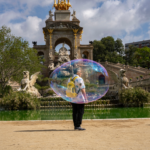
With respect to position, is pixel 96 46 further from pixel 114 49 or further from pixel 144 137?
pixel 144 137

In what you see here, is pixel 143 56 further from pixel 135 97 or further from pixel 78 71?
pixel 78 71

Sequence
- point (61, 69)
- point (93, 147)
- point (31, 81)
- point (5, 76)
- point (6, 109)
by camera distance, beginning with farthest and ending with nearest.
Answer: point (5, 76)
point (31, 81)
point (6, 109)
point (61, 69)
point (93, 147)

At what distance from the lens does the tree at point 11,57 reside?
1051 inches

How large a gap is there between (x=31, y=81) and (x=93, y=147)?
18.7m

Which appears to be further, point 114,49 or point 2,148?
point 114,49

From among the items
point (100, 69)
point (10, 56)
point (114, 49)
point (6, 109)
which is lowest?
point (6, 109)

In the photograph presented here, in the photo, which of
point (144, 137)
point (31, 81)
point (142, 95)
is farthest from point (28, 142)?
point (31, 81)

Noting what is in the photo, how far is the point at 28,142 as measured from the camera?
18.4 feet

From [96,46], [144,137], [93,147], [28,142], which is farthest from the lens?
[96,46]

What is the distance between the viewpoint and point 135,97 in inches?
758

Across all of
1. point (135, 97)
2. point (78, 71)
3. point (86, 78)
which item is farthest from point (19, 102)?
point (78, 71)

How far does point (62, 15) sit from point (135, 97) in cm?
3341

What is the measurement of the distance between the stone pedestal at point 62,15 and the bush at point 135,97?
3213cm

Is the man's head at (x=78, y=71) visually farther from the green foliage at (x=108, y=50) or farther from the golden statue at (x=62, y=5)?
the green foliage at (x=108, y=50)
